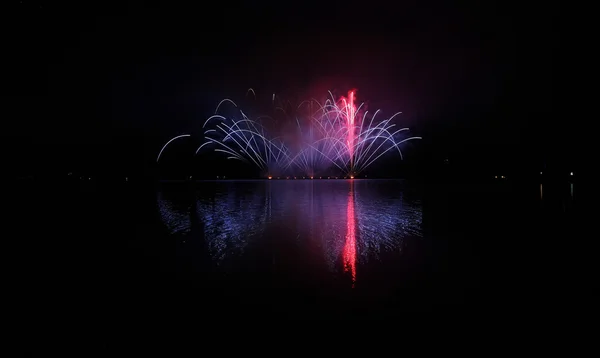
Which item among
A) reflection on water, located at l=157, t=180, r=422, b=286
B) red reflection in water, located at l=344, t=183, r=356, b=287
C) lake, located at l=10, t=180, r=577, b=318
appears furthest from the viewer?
reflection on water, located at l=157, t=180, r=422, b=286

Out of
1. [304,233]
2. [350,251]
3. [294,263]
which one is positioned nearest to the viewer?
[294,263]

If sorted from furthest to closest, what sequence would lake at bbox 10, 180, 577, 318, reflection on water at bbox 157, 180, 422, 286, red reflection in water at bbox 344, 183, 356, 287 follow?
reflection on water at bbox 157, 180, 422, 286, red reflection in water at bbox 344, 183, 356, 287, lake at bbox 10, 180, 577, 318

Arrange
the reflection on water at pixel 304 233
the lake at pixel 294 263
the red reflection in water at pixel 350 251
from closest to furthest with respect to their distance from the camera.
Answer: the lake at pixel 294 263 < the red reflection in water at pixel 350 251 < the reflection on water at pixel 304 233

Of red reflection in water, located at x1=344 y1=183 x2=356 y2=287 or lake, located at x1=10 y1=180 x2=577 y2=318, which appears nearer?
lake, located at x1=10 y1=180 x2=577 y2=318

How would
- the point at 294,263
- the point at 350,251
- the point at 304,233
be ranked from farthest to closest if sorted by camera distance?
1. the point at 304,233
2. the point at 350,251
3. the point at 294,263

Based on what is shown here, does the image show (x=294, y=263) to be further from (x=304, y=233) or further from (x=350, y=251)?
(x=304, y=233)

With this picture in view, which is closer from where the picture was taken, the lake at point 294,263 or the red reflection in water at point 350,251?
the lake at point 294,263

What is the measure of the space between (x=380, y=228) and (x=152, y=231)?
4.76 metres

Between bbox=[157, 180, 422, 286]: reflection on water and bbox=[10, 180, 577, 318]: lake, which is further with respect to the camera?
bbox=[157, 180, 422, 286]: reflection on water

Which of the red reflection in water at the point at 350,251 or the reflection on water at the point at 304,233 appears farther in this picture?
the reflection on water at the point at 304,233

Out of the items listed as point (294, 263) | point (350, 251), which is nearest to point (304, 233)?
point (350, 251)

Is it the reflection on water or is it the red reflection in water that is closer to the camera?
the red reflection in water

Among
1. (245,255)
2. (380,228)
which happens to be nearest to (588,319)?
(245,255)

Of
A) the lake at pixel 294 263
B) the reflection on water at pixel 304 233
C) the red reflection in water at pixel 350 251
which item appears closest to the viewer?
the lake at pixel 294 263
